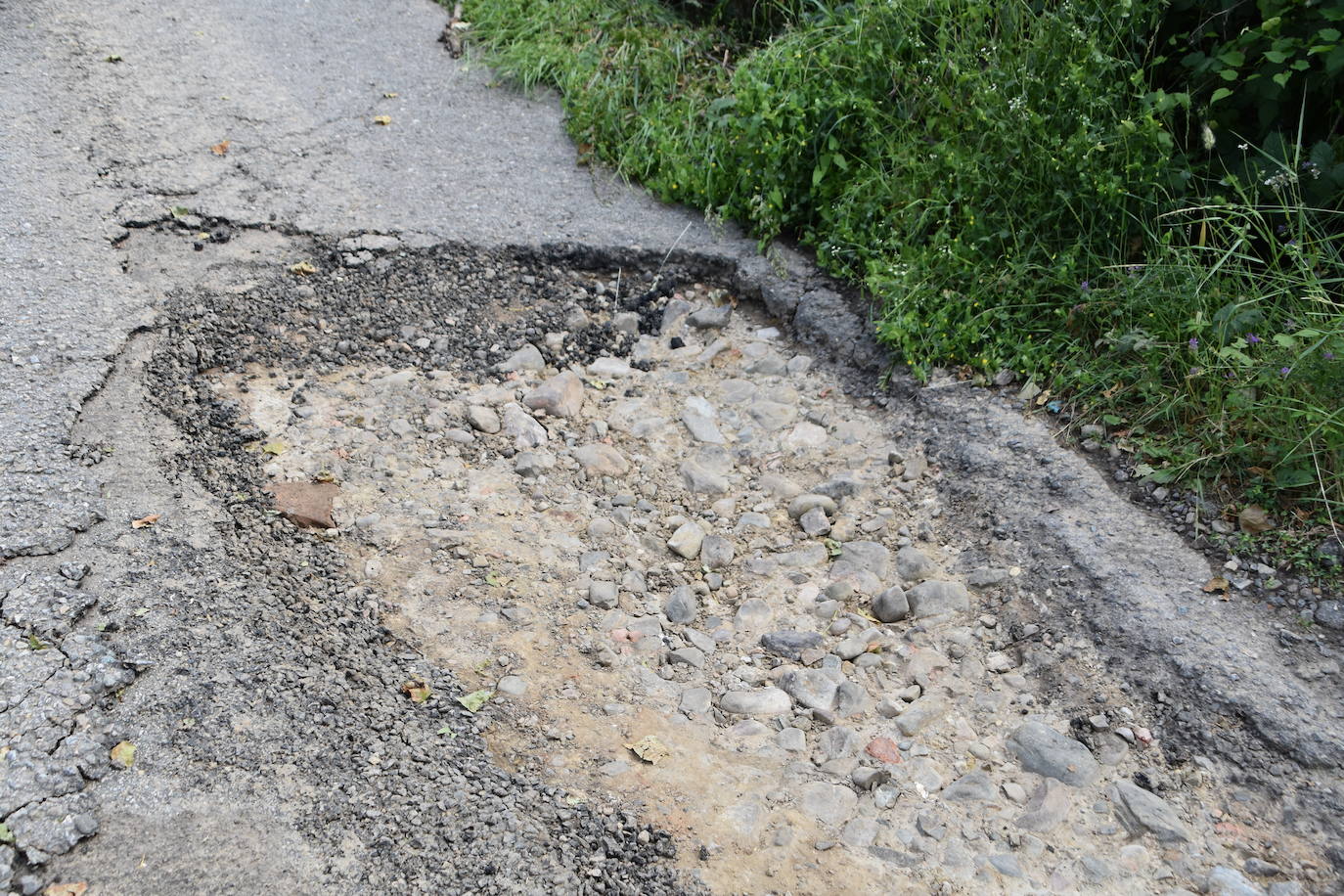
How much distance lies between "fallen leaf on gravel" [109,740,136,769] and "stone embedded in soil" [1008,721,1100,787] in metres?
1.87

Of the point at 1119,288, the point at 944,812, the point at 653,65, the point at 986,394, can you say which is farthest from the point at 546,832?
the point at 653,65

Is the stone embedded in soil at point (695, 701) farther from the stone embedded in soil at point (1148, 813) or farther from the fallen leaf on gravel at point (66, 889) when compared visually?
the fallen leaf on gravel at point (66, 889)

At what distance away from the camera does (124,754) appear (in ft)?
6.80

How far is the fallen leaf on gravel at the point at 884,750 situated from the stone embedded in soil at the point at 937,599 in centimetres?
44

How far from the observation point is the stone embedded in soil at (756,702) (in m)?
2.41

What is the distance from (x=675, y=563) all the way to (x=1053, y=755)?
1.09 metres

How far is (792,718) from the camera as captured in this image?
94.2 inches

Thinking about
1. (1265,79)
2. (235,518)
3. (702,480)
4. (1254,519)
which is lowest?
(235,518)

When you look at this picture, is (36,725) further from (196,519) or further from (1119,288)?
(1119,288)

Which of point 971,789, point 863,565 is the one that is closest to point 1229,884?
point 971,789

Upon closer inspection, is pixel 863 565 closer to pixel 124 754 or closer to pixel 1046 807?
pixel 1046 807

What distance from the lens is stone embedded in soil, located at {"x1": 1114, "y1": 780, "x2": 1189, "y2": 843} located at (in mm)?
2084

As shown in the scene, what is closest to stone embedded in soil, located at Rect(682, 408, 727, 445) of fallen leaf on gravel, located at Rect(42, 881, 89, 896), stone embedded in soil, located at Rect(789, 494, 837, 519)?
stone embedded in soil, located at Rect(789, 494, 837, 519)

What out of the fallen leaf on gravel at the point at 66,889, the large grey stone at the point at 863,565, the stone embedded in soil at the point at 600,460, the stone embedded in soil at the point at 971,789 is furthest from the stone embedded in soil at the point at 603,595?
the fallen leaf on gravel at the point at 66,889
